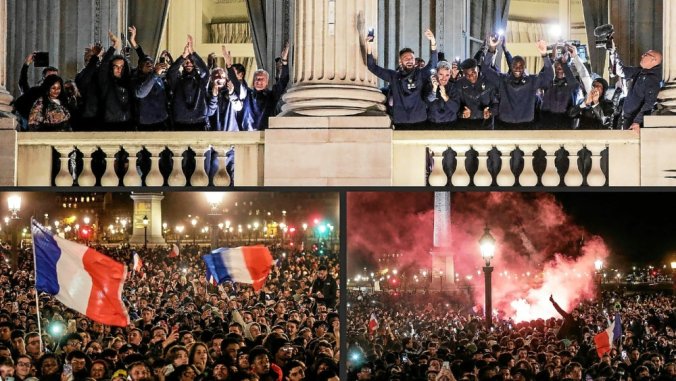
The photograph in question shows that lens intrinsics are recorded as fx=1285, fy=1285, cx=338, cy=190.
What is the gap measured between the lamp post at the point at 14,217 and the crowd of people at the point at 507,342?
3998mm

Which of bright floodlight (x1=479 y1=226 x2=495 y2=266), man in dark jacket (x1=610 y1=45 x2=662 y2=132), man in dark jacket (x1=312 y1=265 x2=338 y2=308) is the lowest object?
man in dark jacket (x1=312 y1=265 x2=338 y2=308)

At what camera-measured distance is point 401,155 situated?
16.7m

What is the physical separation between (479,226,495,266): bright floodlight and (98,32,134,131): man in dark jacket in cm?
583

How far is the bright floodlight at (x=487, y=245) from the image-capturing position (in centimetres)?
1402

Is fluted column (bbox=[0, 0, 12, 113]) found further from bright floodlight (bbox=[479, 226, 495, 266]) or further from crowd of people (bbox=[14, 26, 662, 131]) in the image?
bright floodlight (bbox=[479, 226, 495, 266])

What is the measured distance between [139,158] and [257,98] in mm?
2150

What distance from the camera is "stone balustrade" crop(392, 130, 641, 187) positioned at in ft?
53.9

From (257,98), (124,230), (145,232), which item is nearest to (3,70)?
(257,98)

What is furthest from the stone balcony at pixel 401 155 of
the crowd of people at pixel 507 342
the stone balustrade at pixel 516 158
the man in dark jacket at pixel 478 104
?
the crowd of people at pixel 507 342

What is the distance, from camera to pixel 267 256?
14.5m

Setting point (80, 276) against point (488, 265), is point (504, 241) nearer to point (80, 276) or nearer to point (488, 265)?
point (488, 265)

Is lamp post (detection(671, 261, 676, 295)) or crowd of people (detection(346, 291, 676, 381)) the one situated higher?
lamp post (detection(671, 261, 676, 295))

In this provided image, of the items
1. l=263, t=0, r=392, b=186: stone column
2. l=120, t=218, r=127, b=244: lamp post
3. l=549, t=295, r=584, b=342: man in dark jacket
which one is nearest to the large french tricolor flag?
l=120, t=218, r=127, b=244: lamp post

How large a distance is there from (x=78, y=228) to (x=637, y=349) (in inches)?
253
